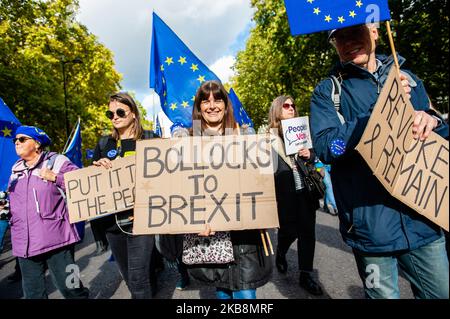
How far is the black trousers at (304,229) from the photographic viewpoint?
10.7ft

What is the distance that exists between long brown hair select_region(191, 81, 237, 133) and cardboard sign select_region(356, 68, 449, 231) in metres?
1.06

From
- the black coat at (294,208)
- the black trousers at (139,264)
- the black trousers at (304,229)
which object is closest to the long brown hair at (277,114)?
the black coat at (294,208)

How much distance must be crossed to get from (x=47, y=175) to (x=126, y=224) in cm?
88

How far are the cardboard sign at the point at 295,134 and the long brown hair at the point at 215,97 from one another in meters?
1.47

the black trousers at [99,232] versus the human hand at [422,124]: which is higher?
the human hand at [422,124]

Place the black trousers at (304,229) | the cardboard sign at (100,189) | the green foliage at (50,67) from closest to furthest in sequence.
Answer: the cardboard sign at (100,189) → the black trousers at (304,229) → the green foliage at (50,67)

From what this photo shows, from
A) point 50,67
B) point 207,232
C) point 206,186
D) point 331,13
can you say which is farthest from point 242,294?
point 50,67

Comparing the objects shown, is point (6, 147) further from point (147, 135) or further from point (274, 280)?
point (274, 280)

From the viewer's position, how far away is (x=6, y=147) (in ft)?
10.9

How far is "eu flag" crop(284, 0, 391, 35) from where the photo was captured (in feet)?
5.30

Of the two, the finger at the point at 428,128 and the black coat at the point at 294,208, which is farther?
the black coat at the point at 294,208

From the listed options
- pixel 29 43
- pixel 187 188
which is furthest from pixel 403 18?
pixel 29 43

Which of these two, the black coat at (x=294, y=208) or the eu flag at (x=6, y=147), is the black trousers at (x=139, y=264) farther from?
the eu flag at (x=6, y=147)
